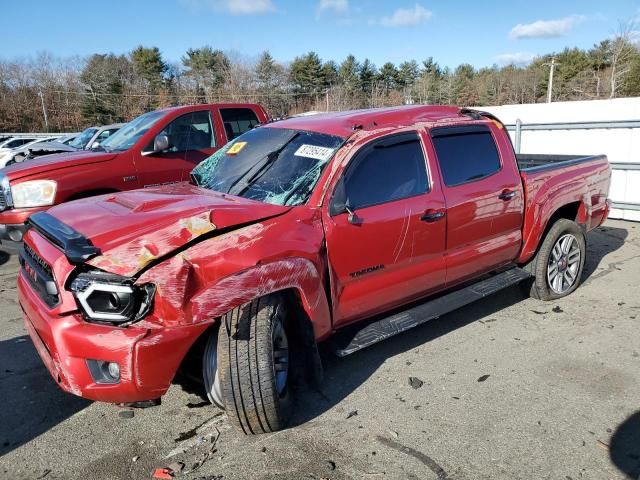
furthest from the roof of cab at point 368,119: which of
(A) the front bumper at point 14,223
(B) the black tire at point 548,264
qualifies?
(A) the front bumper at point 14,223

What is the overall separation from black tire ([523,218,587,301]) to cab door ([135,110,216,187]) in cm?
449

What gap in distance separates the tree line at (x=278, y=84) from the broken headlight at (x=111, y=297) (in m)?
43.3

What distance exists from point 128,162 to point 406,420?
4875 mm

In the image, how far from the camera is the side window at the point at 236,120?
7.42 metres

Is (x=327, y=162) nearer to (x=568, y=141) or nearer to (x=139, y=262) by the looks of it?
(x=139, y=262)

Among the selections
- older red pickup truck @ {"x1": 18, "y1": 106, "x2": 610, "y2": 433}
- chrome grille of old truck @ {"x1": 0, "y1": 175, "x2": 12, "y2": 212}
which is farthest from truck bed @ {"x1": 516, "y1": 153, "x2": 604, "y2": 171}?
chrome grille of old truck @ {"x1": 0, "y1": 175, "x2": 12, "y2": 212}

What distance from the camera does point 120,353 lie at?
2.54m

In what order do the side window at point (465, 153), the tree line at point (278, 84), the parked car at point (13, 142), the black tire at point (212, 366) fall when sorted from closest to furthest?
the black tire at point (212, 366)
the side window at point (465, 153)
the parked car at point (13, 142)
the tree line at point (278, 84)

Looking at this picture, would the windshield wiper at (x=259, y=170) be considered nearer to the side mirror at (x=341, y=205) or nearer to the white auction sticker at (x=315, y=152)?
the white auction sticker at (x=315, y=152)

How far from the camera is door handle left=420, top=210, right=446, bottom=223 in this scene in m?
3.70

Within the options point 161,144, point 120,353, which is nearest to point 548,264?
point 120,353

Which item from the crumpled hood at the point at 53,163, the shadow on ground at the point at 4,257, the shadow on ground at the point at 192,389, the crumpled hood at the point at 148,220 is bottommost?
the shadow on ground at the point at 192,389

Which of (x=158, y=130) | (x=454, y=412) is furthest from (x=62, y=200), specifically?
(x=454, y=412)

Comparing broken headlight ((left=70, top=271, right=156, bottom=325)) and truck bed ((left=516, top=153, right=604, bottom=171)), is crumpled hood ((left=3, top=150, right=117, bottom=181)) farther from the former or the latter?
truck bed ((left=516, top=153, right=604, bottom=171))
